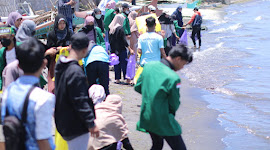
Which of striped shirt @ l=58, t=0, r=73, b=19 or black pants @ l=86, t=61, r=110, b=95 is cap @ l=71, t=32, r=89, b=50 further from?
striped shirt @ l=58, t=0, r=73, b=19

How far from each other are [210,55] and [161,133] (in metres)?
12.7

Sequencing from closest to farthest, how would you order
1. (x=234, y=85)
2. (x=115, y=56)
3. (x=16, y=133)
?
(x=16, y=133)
(x=115, y=56)
(x=234, y=85)

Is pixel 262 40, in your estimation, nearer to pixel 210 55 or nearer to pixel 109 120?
pixel 210 55

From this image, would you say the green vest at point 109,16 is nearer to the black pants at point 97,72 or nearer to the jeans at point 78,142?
the black pants at point 97,72

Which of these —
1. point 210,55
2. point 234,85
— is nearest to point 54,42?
point 234,85

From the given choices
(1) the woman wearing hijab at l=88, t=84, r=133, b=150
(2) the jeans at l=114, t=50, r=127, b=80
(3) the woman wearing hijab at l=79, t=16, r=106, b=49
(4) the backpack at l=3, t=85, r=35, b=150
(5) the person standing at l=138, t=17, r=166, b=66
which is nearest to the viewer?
(4) the backpack at l=3, t=85, r=35, b=150

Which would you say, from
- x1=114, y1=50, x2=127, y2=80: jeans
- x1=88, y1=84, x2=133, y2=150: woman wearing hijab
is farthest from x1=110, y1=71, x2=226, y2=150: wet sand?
x1=88, y1=84, x2=133, y2=150: woman wearing hijab

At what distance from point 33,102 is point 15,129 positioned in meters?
0.22

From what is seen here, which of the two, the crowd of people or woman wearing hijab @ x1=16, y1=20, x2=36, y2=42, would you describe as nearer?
the crowd of people

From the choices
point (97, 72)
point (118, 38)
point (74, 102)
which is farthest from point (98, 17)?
point (74, 102)

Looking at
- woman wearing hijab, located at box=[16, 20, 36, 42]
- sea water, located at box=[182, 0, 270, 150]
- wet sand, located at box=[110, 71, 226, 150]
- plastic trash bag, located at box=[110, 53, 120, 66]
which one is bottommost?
sea water, located at box=[182, 0, 270, 150]

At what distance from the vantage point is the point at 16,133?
2986 mm

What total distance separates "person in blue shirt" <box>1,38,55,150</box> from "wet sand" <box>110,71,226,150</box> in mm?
3244

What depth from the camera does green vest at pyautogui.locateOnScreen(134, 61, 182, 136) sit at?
417 cm
